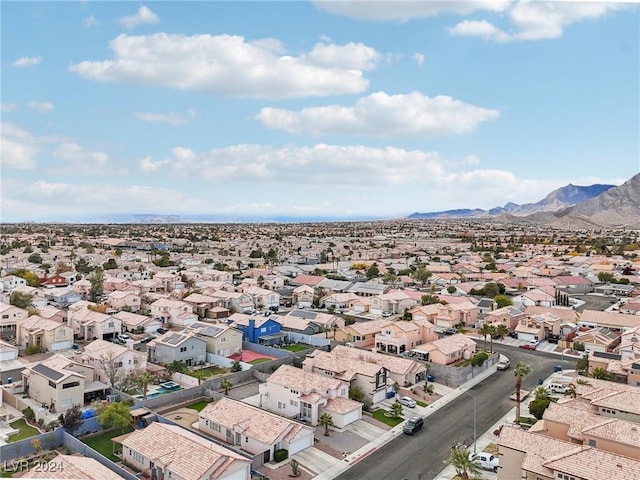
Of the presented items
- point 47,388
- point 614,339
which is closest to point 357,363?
point 47,388

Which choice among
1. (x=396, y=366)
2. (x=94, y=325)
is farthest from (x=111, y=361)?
(x=396, y=366)

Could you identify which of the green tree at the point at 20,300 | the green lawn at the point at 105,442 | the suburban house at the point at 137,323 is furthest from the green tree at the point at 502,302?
the green tree at the point at 20,300

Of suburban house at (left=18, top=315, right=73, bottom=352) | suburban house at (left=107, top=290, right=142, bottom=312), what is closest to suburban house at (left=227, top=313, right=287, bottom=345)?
suburban house at (left=18, top=315, right=73, bottom=352)

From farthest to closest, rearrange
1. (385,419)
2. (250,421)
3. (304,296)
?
(304,296) < (385,419) < (250,421)

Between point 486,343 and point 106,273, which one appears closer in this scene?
point 486,343

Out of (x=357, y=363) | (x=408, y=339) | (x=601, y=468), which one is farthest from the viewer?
(x=408, y=339)

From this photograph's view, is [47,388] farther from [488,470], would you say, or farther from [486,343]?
[486,343]

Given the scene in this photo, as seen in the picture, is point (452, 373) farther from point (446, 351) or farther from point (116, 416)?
point (116, 416)
